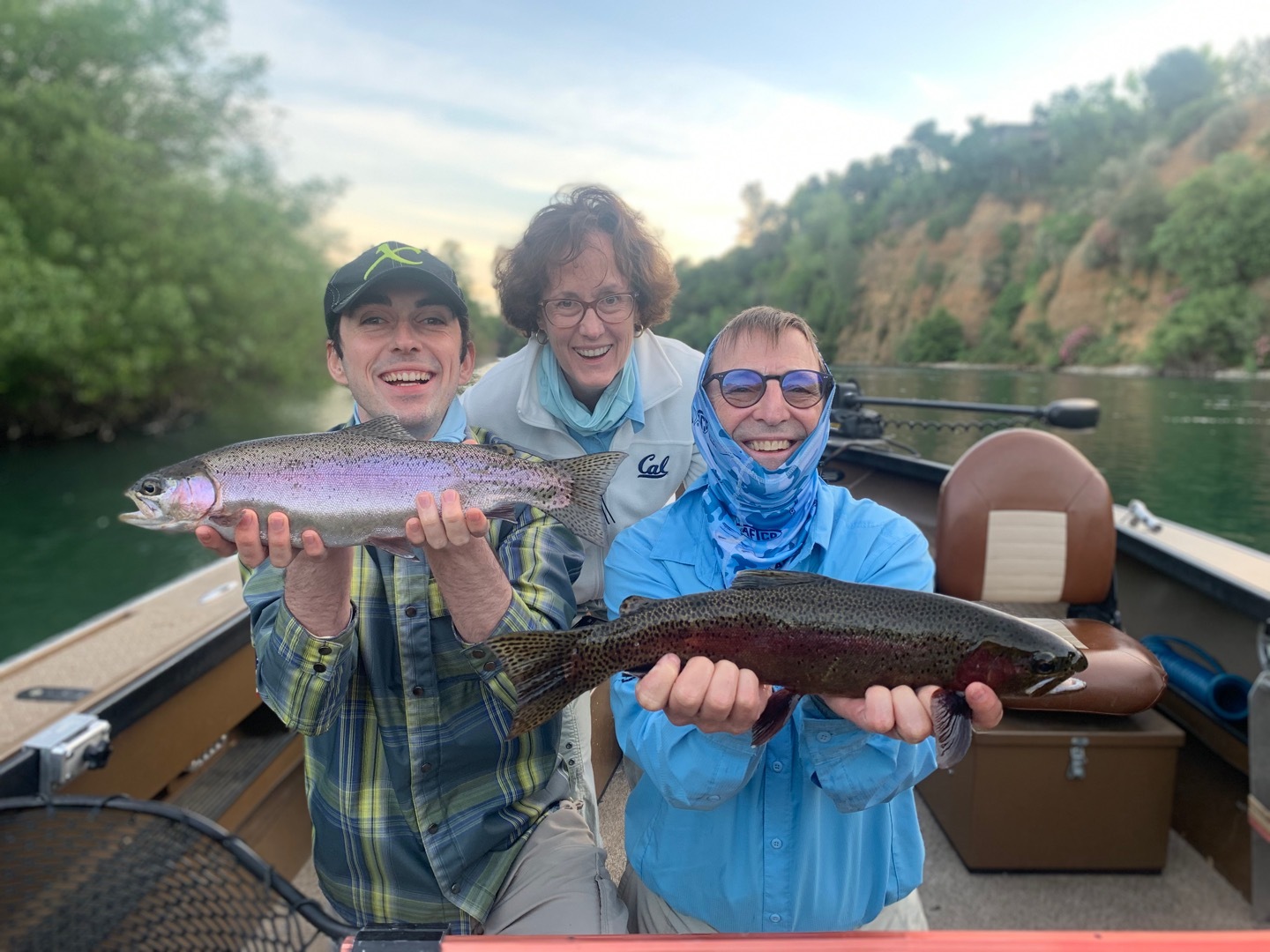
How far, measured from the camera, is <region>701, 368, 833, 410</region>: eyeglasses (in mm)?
2301

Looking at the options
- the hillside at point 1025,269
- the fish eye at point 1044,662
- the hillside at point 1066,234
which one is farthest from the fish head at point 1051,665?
the hillside at point 1025,269

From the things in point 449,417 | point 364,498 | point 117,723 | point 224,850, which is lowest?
point 117,723

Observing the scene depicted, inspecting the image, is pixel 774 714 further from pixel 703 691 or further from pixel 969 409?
pixel 969 409

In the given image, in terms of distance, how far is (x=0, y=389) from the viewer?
26.8 meters

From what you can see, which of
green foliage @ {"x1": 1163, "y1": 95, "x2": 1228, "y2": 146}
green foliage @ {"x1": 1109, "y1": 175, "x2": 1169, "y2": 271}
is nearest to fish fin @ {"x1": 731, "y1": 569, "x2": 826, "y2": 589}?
green foliage @ {"x1": 1109, "y1": 175, "x2": 1169, "y2": 271}

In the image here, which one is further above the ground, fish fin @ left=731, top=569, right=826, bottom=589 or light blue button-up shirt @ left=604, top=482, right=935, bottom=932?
fish fin @ left=731, top=569, right=826, bottom=589

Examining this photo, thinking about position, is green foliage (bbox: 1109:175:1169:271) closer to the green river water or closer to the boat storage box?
the green river water

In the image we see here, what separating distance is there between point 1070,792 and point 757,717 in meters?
3.15

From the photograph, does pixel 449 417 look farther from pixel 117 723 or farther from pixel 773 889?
pixel 117 723

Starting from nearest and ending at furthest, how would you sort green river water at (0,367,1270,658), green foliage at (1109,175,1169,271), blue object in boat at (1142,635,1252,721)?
blue object in boat at (1142,635,1252,721)
green river water at (0,367,1270,658)
green foliage at (1109,175,1169,271)

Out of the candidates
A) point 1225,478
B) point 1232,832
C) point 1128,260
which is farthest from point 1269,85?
point 1232,832

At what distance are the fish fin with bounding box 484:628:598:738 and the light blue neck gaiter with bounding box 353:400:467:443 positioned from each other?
0.95 meters

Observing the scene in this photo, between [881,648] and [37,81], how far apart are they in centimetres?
3852

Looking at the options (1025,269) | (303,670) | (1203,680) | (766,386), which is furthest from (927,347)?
(1025,269)
